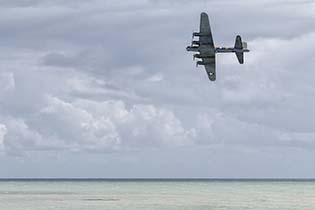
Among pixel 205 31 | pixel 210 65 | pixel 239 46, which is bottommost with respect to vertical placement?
pixel 210 65

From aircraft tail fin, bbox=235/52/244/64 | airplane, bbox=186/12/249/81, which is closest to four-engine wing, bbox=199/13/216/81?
airplane, bbox=186/12/249/81

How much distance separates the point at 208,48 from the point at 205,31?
6.32 ft

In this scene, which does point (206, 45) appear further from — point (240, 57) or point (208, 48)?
point (240, 57)

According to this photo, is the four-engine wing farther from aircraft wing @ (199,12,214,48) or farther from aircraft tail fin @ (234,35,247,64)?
aircraft tail fin @ (234,35,247,64)

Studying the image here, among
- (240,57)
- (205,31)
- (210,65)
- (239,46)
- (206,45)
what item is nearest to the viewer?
(205,31)

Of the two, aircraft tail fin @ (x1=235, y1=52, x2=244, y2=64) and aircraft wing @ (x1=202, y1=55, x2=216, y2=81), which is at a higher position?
aircraft tail fin @ (x1=235, y1=52, x2=244, y2=64)

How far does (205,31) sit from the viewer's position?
78.1 m

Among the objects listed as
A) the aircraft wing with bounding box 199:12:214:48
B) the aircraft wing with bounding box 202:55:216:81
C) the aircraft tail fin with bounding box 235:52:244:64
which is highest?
the aircraft wing with bounding box 199:12:214:48

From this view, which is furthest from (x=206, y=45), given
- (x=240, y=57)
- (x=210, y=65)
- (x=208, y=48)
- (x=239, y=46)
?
(x=240, y=57)

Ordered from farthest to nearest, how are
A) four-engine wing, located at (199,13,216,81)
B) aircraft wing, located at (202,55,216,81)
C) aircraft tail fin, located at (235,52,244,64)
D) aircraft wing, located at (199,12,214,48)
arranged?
aircraft tail fin, located at (235,52,244,64) → aircraft wing, located at (202,55,216,81) → four-engine wing, located at (199,13,216,81) → aircraft wing, located at (199,12,214,48)

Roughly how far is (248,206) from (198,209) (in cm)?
1147

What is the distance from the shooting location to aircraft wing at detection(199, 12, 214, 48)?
7775 centimetres

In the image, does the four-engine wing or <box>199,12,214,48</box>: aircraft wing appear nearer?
<box>199,12,214,48</box>: aircraft wing

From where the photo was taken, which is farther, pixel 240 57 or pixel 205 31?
pixel 240 57
